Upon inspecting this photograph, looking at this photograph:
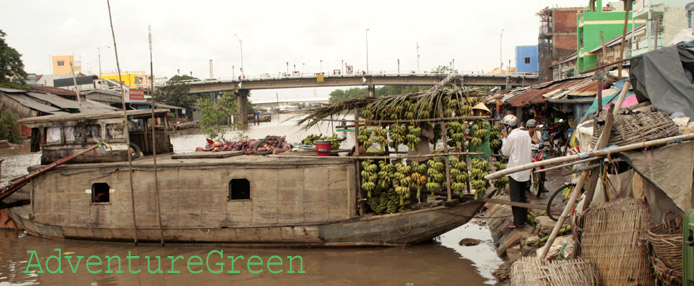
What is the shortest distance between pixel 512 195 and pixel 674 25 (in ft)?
56.5

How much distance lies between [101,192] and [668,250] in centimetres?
978

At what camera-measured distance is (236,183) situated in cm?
1003

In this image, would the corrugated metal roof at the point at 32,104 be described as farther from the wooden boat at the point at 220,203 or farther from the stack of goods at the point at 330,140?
the stack of goods at the point at 330,140

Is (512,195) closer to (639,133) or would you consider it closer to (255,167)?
(639,133)

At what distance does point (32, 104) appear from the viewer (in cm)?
3222

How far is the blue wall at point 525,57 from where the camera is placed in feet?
191

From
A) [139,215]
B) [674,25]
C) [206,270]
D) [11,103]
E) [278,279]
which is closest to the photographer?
[278,279]

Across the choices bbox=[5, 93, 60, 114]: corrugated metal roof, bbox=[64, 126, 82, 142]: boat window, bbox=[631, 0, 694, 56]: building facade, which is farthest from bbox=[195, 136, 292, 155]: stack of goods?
bbox=[5, 93, 60, 114]: corrugated metal roof

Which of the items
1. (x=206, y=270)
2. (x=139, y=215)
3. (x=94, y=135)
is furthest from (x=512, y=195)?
(x=94, y=135)

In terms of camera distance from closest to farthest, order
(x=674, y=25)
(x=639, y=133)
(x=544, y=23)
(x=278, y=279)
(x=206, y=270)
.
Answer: (x=639, y=133), (x=278, y=279), (x=206, y=270), (x=674, y=25), (x=544, y=23)

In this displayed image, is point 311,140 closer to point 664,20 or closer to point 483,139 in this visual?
point 483,139

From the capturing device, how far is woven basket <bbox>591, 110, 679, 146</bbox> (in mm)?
4684

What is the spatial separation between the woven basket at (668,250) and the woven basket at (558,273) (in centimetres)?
58

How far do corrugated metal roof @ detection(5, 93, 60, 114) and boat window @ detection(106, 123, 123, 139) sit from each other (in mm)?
24697
